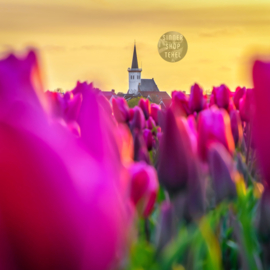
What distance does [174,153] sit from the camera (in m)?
0.75

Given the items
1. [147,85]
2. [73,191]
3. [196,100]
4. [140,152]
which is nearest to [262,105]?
[73,191]

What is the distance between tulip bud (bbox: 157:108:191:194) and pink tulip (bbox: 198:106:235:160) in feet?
0.58

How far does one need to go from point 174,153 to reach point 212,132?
0.24 meters

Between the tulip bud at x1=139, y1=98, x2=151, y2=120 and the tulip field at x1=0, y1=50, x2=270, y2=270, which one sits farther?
the tulip bud at x1=139, y1=98, x2=151, y2=120

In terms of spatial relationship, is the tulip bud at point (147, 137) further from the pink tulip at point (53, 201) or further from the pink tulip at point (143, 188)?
the pink tulip at point (53, 201)

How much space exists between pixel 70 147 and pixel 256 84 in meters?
0.33

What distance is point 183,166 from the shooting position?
76 cm

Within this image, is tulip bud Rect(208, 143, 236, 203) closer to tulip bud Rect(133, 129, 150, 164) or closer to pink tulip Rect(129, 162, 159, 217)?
pink tulip Rect(129, 162, 159, 217)

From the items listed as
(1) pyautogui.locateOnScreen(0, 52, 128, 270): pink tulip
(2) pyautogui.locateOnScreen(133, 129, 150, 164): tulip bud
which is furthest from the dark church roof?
(1) pyautogui.locateOnScreen(0, 52, 128, 270): pink tulip

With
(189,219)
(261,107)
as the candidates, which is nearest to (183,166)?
(189,219)

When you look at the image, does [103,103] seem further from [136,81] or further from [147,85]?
[136,81]

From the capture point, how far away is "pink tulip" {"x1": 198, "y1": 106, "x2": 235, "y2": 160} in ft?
3.08

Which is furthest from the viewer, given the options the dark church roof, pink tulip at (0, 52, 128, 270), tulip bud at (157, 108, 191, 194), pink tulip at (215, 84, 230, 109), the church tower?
the church tower

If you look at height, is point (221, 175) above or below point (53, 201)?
below
